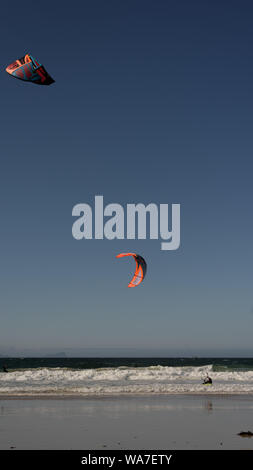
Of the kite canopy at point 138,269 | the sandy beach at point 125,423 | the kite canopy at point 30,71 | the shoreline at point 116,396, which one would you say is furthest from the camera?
the kite canopy at point 138,269

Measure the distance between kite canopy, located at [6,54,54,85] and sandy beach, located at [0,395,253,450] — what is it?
11992mm

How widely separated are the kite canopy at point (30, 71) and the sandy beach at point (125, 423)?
472 inches

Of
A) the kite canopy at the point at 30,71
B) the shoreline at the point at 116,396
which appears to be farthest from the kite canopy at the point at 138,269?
the kite canopy at the point at 30,71

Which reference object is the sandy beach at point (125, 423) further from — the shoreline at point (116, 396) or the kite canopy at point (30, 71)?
the kite canopy at point (30, 71)

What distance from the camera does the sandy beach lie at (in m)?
12.3

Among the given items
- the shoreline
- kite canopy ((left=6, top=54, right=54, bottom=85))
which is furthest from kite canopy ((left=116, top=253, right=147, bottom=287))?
kite canopy ((left=6, top=54, right=54, bottom=85))

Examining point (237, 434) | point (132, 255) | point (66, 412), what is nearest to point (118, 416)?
point (66, 412)

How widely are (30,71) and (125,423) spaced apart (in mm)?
13119

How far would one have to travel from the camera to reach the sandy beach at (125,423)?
12.3m

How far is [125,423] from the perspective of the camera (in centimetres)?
1551

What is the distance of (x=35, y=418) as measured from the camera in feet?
54.1

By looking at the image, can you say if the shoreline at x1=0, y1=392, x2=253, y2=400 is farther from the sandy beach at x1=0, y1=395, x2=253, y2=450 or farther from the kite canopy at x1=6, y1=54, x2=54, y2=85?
the kite canopy at x1=6, y1=54, x2=54, y2=85

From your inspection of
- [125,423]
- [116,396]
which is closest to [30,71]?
[125,423]
